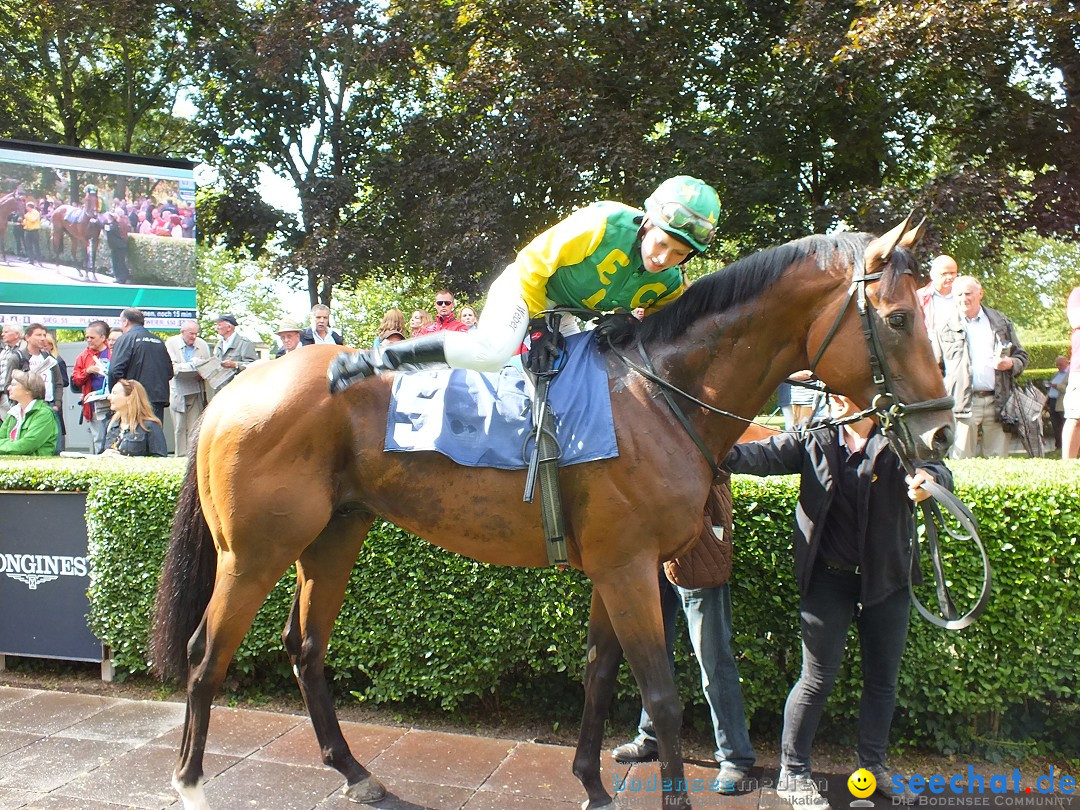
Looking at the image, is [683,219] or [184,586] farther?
[184,586]

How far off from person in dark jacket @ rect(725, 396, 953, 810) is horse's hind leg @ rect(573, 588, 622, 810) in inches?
29.8

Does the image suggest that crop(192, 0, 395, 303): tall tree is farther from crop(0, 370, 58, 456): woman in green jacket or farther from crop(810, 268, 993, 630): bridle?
crop(810, 268, 993, 630): bridle

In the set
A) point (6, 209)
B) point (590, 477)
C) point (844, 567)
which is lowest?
point (844, 567)

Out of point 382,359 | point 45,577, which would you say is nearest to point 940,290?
point 382,359

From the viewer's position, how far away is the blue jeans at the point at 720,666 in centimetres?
355

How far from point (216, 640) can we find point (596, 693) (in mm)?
1538

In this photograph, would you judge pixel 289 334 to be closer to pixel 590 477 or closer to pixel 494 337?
pixel 494 337

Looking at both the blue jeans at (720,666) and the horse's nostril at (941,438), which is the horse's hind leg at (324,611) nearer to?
the blue jeans at (720,666)

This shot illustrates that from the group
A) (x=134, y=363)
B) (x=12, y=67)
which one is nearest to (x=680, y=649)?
(x=134, y=363)

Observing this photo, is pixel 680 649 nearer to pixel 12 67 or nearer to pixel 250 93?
pixel 250 93

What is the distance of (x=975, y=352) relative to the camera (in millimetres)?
6770

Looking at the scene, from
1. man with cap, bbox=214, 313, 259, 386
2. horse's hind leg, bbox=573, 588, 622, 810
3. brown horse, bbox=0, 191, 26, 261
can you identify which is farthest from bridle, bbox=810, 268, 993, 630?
brown horse, bbox=0, 191, 26, 261

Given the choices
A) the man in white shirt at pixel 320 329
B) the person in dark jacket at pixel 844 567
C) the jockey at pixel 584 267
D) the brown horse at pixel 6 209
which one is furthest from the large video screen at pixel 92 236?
the person in dark jacket at pixel 844 567

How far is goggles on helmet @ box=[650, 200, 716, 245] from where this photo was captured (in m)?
2.79
